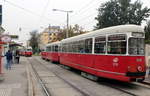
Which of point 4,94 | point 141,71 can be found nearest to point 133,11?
point 141,71

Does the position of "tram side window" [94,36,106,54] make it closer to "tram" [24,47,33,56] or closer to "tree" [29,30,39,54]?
"tram" [24,47,33,56]

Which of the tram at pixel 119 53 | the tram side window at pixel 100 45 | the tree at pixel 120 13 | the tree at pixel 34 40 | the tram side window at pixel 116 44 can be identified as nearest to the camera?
the tram at pixel 119 53

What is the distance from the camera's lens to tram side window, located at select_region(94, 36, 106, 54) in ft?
40.7

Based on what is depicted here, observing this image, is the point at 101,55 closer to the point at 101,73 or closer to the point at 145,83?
the point at 101,73

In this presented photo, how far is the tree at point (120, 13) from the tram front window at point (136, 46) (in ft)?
126

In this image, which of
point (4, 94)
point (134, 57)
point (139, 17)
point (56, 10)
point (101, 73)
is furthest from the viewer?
point (139, 17)

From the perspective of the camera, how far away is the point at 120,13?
5125cm

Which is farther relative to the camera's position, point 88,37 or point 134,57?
point 88,37

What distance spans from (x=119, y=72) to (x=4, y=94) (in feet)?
17.3

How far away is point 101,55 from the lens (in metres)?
12.5

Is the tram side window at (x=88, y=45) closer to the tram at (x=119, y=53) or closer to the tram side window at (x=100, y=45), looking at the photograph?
the tram at (x=119, y=53)

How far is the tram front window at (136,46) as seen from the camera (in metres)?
11.0

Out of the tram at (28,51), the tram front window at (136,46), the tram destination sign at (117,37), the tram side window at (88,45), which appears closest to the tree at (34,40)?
the tram at (28,51)

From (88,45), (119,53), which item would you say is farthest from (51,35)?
(119,53)
